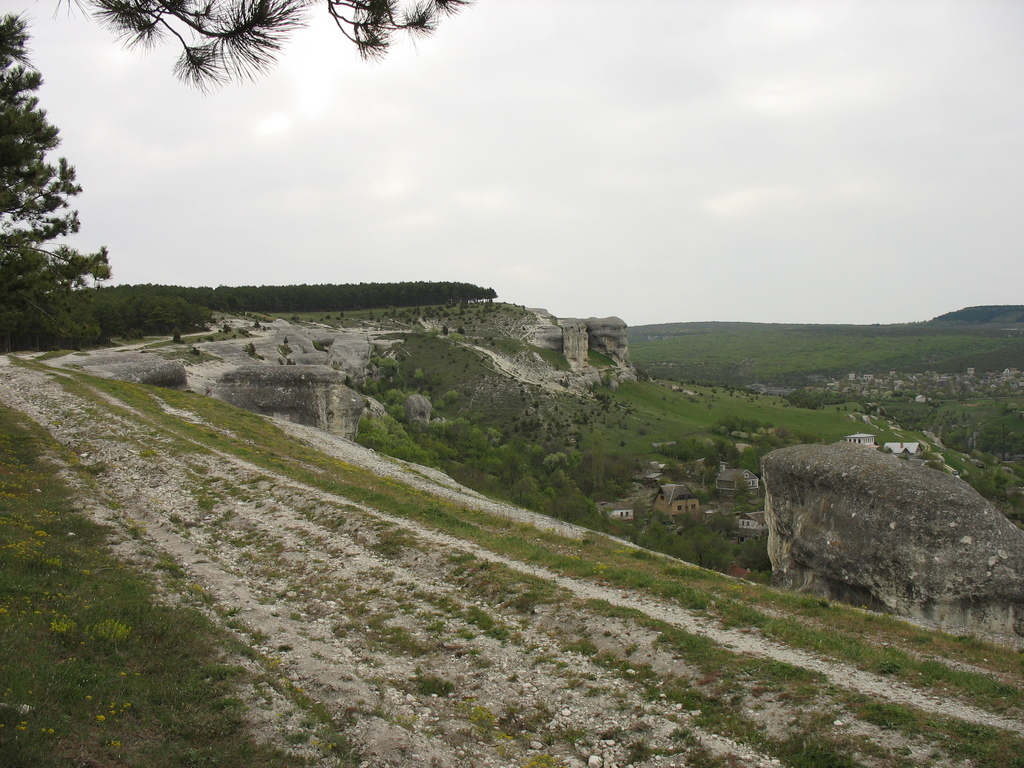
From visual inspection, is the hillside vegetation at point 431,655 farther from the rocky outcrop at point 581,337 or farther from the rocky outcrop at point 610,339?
the rocky outcrop at point 610,339

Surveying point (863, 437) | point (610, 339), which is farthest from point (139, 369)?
point (610, 339)

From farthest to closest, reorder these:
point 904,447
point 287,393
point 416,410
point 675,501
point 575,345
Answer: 1. point 575,345
2. point 904,447
3. point 416,410
4. point 675,501
5. point 287,393

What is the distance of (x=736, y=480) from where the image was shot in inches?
2633

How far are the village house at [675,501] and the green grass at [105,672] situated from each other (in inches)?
2014

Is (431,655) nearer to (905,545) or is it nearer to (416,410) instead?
(905,545)

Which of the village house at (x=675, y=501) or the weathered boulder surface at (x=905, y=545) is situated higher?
the weathered boulder surface at (x=905, y=545)

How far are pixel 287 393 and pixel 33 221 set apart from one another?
71.9 feet

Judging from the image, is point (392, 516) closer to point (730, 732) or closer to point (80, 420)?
point (730, 732)

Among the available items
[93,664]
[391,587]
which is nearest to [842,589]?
[391,587]

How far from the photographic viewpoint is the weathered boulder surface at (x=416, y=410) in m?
66.0

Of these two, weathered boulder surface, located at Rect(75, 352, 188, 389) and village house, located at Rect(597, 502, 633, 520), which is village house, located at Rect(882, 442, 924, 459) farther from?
weathered boulder surface, located at Rect(75, 352, 188, 389)

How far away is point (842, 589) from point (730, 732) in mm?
11248

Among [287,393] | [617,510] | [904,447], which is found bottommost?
[617,510]

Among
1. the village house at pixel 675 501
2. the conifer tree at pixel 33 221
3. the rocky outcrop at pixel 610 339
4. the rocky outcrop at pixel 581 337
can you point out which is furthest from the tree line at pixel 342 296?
the conifer tree at pixel 33 221
